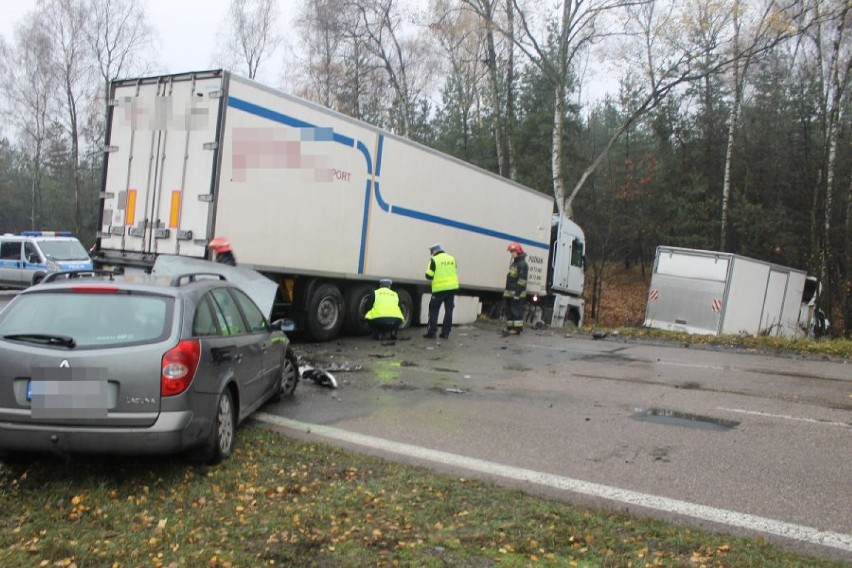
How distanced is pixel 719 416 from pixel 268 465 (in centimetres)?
458

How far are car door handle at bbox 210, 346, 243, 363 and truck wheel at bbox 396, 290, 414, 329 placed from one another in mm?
8552

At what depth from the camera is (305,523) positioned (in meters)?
3.96

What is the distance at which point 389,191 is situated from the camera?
12.9 metres

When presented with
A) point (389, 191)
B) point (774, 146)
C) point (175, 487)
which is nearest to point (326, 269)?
point (389, 191)

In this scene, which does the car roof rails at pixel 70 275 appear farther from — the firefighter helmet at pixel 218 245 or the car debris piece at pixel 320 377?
the firefighter helmet at pixel 218 245

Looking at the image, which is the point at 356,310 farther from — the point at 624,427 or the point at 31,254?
the point at 31,254

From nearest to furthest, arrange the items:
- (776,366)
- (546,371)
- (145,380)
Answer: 1. (145,380)
2. (546,371)
3. (776,366)

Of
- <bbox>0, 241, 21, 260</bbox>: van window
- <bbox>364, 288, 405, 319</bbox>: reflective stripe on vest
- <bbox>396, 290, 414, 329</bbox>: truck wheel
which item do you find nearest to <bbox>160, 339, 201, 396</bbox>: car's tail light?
<bbox>364, 288, 405, 319</bbox>: reflective stripe on vest

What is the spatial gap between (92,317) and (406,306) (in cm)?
986

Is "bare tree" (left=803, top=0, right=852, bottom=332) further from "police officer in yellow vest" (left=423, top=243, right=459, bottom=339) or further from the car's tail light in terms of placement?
the car's tail light

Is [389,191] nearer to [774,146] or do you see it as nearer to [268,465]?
[268,465]

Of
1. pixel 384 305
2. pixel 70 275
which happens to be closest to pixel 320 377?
pixel 70 275

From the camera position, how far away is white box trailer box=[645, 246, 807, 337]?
19.6 m

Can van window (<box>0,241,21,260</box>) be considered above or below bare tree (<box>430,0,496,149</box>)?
below
